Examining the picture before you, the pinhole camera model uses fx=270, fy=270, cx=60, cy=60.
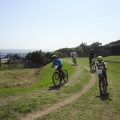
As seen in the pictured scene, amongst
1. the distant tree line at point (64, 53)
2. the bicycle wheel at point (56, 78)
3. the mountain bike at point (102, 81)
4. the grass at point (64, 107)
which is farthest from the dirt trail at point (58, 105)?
the distant tree line at point (64, 53)

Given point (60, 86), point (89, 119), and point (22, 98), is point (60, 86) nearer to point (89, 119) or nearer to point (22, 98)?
point (22, 98)

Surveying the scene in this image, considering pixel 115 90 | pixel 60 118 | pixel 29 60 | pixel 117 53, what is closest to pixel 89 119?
pixel 60 118

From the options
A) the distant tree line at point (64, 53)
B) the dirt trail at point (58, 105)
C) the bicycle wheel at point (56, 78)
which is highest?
the distant tree line at point (64, 53)

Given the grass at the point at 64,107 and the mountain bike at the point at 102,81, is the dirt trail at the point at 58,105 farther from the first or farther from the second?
the mountain bike at the point at 102,81

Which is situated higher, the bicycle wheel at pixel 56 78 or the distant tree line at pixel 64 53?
the distant tree line at pixel 64 53

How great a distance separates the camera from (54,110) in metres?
12.3

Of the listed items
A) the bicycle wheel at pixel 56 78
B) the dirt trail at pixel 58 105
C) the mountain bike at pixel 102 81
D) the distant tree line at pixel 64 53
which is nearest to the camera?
the dirt trail at pixel 58 105

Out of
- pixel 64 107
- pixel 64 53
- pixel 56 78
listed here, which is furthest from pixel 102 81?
pixel 64 53

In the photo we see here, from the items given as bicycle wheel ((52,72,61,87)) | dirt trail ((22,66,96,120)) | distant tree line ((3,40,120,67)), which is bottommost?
dirt trail ((22,66,96,120))

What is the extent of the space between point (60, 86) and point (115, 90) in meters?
3.67

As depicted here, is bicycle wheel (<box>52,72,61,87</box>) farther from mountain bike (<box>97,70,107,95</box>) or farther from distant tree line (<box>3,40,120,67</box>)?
distant tree line (<box>3,40,120,67</box>)

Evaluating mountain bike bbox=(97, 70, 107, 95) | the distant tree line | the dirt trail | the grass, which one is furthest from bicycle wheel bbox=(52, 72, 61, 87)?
the distant tree line

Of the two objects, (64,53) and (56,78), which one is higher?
(64,53)

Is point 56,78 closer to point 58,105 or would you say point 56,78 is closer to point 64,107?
point 58,105
